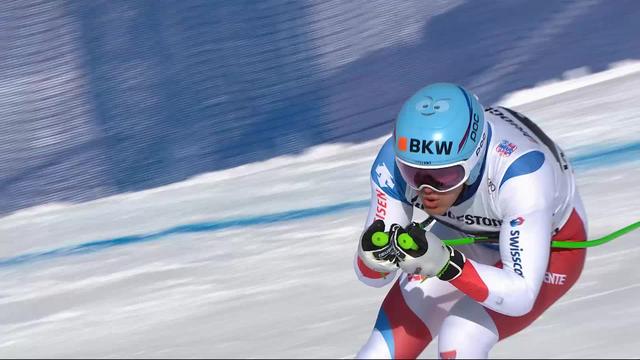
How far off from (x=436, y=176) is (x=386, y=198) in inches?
11.5

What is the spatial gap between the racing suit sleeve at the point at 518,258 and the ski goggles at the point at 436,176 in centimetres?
13

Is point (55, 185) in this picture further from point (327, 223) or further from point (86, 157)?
point (327, 223)

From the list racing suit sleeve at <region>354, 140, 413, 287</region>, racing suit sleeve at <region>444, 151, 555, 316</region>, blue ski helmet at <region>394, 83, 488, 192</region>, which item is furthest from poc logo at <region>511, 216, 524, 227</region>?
racing suit sleeve at <region>354, 140, 413, 287</region>

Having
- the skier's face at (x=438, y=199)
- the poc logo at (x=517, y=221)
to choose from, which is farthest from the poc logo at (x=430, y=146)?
the poc logo at (x=517, y=221)

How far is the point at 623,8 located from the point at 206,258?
2.78 meters

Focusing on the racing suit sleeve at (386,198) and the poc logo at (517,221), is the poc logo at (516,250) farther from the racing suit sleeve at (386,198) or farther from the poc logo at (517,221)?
the racing suit sleeve at (386,198)

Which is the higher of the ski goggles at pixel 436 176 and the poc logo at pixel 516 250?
the ski goggles at pixel 436 176

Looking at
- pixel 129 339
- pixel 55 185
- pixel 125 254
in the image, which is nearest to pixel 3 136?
pixel 55 185

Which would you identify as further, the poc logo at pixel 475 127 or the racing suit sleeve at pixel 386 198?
the racing suit sleeve at pixel 386 198

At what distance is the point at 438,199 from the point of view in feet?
10.7

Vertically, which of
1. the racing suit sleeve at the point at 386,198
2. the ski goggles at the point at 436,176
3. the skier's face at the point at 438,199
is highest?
the ski goggles at the point at 436,176

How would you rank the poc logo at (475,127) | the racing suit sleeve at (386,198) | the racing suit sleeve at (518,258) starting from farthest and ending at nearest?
the racing suit sleeve at (386,198) < the poc logo at (475,127) < the racing suit sleeve at (518,258)

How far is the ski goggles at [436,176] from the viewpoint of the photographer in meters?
3.19

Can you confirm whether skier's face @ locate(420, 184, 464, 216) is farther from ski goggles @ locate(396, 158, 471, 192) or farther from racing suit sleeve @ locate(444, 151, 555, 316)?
racing suit sleeve @ locate(444, 151, 555, 316)
